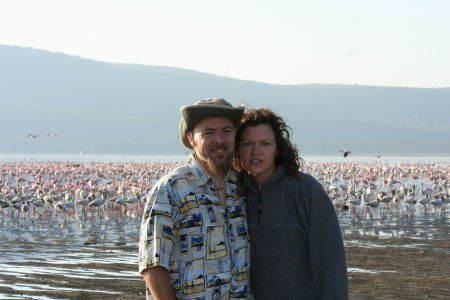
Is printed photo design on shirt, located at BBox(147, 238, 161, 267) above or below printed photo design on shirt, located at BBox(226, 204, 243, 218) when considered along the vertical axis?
below

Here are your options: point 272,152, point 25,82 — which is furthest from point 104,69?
point 272,152

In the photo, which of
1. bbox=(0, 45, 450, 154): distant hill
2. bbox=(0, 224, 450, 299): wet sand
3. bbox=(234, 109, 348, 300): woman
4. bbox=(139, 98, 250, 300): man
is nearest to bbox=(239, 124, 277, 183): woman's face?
bbox=(234, 109, 348, 300): woman

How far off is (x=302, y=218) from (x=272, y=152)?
40 centimetres

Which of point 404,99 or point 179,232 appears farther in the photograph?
point 404,99

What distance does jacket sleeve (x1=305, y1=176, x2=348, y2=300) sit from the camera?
4.27m

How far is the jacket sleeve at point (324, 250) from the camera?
14.0 ft

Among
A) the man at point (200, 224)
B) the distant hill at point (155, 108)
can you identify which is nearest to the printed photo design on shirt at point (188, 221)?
the man at point (200, 224)

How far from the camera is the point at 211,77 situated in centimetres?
17600

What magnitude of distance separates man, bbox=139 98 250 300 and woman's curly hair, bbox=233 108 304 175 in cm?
17

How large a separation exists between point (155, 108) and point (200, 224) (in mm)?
142365

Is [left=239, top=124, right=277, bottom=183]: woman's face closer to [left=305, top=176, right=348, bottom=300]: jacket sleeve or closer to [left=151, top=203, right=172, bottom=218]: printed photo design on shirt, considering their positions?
[left=305, top=176, right=348, bottom=300]: jacket sleeve

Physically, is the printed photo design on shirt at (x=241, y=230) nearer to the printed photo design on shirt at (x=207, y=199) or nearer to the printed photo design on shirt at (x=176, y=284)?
the printed photo design on shirt at (x=207, y=199)

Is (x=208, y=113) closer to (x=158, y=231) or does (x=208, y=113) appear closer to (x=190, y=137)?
(x=190, y=137)

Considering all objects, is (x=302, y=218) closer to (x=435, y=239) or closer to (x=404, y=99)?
(x=435, y=239)
